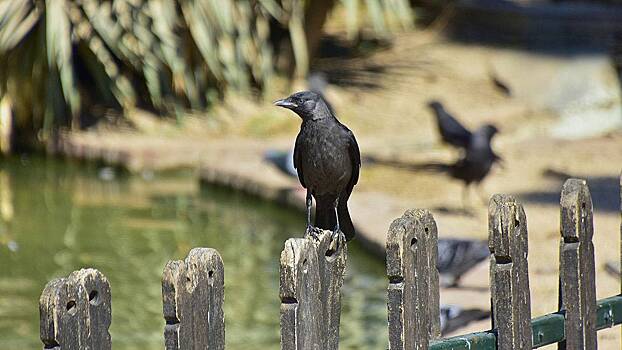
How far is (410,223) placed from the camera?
2910 millimetres

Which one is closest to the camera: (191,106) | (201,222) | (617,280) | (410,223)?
(410,223)

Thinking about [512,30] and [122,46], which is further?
[512,30]

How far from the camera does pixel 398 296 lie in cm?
286

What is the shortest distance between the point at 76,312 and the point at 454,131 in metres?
6.99

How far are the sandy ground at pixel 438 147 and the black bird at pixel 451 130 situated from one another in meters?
0.46

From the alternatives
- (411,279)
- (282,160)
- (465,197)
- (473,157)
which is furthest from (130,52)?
(411,279)

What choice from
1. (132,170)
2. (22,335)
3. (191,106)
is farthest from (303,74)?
(22,335)

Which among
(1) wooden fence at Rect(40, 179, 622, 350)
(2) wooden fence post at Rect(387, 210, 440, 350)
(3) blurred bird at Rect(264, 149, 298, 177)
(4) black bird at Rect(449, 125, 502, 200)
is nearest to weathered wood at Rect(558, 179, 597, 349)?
(1) wooden fence at Rect(40, 179, 622, 350)

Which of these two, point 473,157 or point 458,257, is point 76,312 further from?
point 473,157

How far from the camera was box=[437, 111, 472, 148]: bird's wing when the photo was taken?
8852mm

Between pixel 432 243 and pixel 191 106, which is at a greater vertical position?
pixel 191 106

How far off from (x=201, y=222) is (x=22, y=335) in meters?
2.96

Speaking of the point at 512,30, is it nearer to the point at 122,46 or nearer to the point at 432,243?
the point at 122,46

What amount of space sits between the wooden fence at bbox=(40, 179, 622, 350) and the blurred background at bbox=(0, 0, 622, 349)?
64.4 inches
